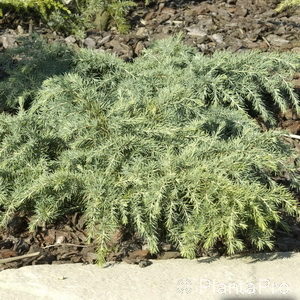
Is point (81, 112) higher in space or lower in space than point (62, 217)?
higher

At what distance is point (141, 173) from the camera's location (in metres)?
3.34

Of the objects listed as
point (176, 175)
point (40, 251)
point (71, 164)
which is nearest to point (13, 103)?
point (71, 164)

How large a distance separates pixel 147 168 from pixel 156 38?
2.70 m

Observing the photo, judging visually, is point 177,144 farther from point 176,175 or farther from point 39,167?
point 39,167

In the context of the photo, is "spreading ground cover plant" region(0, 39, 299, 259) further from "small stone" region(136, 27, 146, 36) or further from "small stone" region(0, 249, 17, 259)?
"small stone" region(136, 27, 146, 36)

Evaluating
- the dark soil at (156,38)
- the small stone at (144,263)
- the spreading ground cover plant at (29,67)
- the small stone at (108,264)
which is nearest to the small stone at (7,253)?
the dark soil at (156,38)

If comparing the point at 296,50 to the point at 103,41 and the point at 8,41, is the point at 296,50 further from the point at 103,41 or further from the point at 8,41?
the point at 8,41

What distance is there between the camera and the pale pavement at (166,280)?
3.01 meters

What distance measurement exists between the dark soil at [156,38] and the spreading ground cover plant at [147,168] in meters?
0.10

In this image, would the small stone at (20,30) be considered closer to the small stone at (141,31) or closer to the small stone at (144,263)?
the small stone at (141,31)

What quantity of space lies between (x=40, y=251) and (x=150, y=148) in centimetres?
84

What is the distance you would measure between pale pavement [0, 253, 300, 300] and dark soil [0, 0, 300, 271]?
0.12 metres

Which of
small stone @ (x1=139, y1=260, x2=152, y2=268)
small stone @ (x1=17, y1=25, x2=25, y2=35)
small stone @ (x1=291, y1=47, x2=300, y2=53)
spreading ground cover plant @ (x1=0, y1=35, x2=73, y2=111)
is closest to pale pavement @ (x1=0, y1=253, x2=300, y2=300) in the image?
small stone @ (x1=139, y1=260, x2=152, y2=268)

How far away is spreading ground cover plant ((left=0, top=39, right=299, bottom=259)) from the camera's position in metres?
3.20
